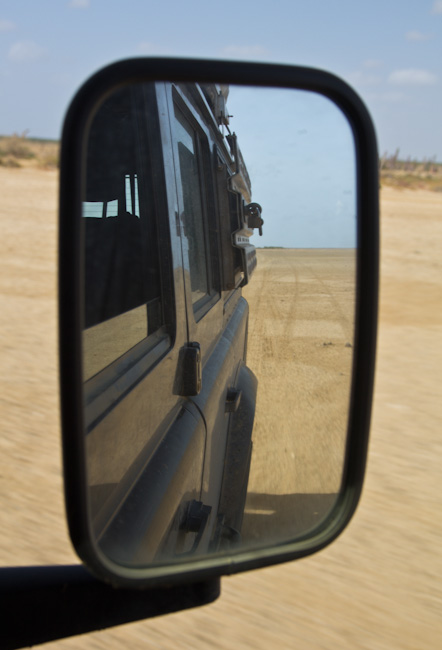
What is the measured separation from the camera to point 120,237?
1.54m

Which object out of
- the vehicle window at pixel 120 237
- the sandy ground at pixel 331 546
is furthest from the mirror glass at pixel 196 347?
the sandy ground at pixel 331 546

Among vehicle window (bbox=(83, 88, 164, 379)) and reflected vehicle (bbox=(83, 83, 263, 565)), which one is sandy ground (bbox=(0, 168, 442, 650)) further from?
vehicle window (bbox=(83, 88, 164, 379))

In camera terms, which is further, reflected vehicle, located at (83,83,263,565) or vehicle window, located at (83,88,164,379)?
vehicle window, located at (83,88,164,379)

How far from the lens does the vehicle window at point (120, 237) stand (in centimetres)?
134

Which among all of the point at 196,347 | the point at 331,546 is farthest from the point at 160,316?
the point at 331,546

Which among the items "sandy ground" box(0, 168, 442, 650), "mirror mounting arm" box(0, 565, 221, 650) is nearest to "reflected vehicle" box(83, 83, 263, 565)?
"mirror mounting arm" box(0, 565, 221, 650)

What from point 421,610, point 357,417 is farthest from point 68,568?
point 421,610

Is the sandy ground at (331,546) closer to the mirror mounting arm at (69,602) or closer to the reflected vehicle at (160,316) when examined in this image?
the reflected vehicle at (160,316)

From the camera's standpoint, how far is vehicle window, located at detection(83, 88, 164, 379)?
4.39 feet

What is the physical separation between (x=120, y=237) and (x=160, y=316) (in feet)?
0.76

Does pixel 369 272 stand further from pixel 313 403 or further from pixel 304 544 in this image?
pixel 313 403

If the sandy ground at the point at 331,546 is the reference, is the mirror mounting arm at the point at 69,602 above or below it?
above

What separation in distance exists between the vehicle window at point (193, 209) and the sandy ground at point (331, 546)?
1618 mm

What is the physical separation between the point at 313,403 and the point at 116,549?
119 centimetres
